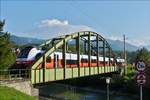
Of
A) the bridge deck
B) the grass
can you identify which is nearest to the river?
the bridge deck

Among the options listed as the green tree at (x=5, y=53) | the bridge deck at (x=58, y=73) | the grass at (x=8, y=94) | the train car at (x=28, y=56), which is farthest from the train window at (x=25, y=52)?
the grass at (x=8, y=94)

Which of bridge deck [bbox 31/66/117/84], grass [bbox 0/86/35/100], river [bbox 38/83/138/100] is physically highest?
bridge deck [bbox 31/66/117/84]

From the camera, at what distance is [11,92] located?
94.9 feet

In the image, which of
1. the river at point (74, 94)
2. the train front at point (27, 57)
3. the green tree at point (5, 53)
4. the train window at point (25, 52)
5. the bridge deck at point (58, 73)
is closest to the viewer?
the bridge deck at point (58, 73)

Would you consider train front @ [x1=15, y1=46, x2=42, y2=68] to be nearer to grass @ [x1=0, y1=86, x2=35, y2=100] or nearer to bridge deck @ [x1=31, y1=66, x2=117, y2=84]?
bridge deck @ [x1=31, y1=66, x2=117, y2=84]

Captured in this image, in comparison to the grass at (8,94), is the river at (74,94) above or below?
below

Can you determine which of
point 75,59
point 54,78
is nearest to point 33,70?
point 54,78

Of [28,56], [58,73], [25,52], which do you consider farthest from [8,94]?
[25,52]

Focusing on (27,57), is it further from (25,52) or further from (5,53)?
(5,53)

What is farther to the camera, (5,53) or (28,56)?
(28,56)

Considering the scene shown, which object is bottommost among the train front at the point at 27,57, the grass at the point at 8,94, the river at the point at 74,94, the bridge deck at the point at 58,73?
the river at the point at 74,94

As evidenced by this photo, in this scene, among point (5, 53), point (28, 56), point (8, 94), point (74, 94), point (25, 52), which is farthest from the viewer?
point (74, 94)

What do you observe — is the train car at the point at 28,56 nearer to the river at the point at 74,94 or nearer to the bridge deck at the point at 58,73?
the bridge deck at the point at 58,73

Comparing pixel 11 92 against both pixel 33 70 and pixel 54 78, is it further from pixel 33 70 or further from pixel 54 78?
pixel 54 78
